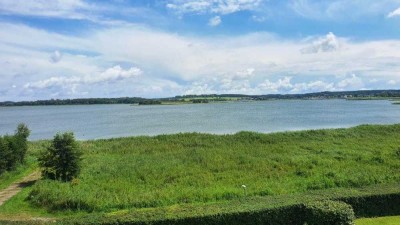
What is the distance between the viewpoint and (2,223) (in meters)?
16.7

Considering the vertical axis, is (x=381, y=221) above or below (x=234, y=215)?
below

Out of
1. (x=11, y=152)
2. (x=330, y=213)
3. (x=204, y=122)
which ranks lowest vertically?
(x=204, y=122)

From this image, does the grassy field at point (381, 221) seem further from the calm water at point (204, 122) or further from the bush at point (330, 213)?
the calm water at point (204, 122)

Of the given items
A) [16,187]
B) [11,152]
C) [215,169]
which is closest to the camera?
[16,187]

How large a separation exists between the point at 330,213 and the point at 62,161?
19.6 meters

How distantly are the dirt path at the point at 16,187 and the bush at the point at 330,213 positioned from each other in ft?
55.6

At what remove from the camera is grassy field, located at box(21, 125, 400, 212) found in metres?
21.9

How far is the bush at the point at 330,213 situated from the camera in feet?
48.6

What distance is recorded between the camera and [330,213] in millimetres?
14867

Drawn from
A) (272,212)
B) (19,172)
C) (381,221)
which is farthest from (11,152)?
(381,221)

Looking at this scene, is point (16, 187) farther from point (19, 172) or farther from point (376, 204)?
point (376, 204)

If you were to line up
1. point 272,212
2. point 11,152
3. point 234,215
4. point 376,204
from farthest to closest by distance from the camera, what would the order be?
point 11,152 → point 376,204 → point 272,212 → point 234,215

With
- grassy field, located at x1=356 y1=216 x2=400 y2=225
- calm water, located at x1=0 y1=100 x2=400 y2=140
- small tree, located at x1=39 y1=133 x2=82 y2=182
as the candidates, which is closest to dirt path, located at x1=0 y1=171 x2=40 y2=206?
small tree, located at x1=39 y1=133 x2=82 y2=182

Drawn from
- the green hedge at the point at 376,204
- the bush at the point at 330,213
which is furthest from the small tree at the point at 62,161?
the green hedge at the point at 376,204
